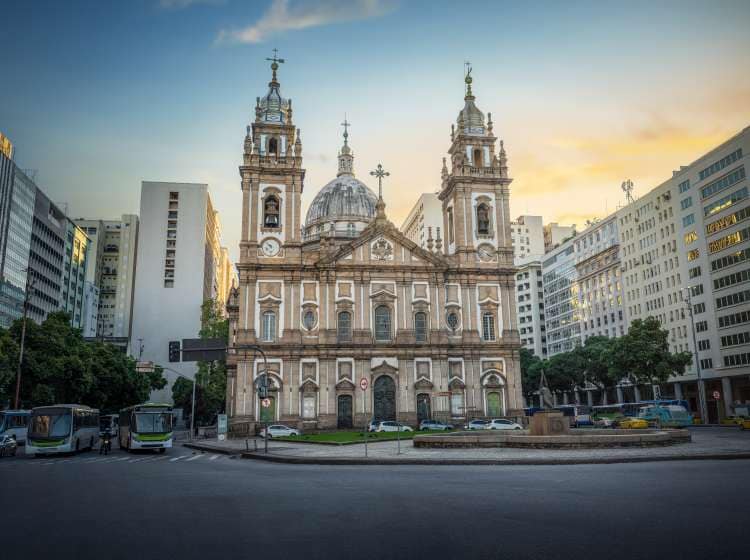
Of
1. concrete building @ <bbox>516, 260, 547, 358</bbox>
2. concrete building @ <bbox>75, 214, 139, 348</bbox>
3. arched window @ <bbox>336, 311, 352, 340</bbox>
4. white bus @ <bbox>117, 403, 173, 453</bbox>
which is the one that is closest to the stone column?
arched window @ <bbox>336, 311, 352, 340</bbox>

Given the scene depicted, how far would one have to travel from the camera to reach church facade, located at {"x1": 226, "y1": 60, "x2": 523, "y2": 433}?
5078cm

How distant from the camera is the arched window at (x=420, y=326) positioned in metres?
53.6

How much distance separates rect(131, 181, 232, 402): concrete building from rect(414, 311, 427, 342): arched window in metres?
58.8

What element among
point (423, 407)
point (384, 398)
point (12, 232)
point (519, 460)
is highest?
point (12, 232)

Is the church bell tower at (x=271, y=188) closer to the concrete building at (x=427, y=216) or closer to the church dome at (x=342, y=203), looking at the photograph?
the church dome at (x=342, y=203)

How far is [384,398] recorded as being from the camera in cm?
5188

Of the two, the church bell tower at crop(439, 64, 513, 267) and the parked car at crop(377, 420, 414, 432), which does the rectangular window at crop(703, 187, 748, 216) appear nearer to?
the church bell tower at crop(439, 64, 513, 267)

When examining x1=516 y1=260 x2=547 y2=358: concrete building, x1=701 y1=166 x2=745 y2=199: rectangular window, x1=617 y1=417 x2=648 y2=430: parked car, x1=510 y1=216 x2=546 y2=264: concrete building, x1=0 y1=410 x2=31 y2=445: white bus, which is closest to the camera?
x1=0 y1=410 x2=31 y2=445: white bus

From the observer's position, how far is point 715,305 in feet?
208

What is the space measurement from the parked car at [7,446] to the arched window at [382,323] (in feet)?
88.6

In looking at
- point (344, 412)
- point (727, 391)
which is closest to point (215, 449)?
point (344, 412)

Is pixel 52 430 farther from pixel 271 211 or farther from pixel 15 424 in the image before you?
pixel 271 211

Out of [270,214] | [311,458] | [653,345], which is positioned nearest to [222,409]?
[270,214]

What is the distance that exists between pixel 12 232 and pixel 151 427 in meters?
52.7
